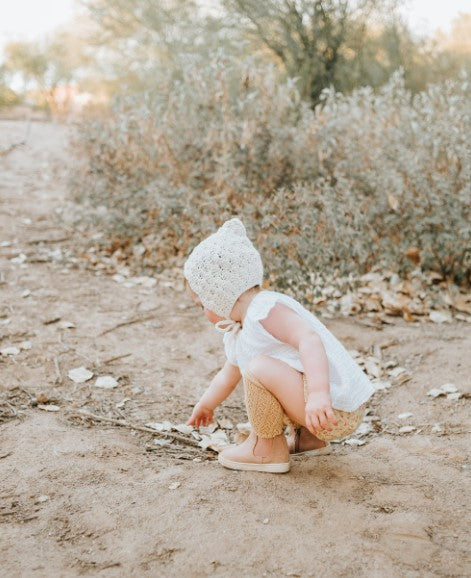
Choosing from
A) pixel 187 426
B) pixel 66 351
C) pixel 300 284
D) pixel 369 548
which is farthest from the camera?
pixel 300 284

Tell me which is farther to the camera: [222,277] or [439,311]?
[439,311]

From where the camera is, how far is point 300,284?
12.6ft

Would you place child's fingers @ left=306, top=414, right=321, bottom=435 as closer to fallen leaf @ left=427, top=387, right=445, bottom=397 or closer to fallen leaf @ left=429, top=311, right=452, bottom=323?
fallen leaf @ left=427, top=387, right=445, bottom=397

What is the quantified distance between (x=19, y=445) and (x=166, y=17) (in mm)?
7997

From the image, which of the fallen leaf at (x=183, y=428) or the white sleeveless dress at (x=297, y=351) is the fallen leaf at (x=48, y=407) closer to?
the fallen leaf at (x=183, y=428)

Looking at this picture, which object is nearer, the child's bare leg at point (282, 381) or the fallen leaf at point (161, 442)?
the child's bare leg at point (282, 381)

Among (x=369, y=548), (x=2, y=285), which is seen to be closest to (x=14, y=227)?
(x=2, y=285)

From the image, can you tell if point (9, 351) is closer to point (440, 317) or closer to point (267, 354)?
point (267, 354)

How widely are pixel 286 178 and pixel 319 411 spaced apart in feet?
9.79

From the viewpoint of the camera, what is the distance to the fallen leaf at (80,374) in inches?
123

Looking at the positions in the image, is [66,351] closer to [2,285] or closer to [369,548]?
[2,285]

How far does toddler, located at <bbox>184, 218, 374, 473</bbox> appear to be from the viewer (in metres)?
2.15

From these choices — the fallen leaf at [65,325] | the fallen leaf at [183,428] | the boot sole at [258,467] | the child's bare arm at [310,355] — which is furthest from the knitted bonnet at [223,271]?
the fallen leaf at [65,325]

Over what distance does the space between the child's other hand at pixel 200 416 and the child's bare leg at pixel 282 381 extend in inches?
16.0
